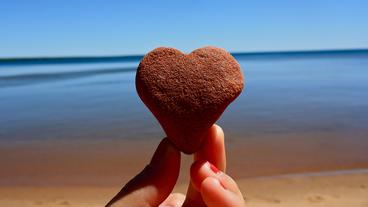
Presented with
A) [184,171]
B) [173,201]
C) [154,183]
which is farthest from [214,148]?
[184,171]

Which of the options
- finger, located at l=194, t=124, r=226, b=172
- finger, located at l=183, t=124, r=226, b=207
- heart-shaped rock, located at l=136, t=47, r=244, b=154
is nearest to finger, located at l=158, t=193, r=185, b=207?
finger, located at l=183, t=124, r=226, b=207

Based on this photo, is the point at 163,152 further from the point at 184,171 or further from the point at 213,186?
the point at 184,171

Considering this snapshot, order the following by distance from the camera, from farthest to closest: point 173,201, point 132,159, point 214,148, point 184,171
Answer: point 132,159
point 184,171
point 173,201
point 214,148

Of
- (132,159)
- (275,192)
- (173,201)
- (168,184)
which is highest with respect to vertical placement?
(168,184)

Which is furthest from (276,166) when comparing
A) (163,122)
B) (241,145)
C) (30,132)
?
(30,132)

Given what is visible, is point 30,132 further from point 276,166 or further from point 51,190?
point 276,166

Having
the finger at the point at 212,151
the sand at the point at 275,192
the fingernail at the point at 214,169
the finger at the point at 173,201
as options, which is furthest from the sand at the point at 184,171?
the fingernail at the point at 214,169

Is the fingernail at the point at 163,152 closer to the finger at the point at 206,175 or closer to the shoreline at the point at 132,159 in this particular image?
the finger at the point at 206,175
